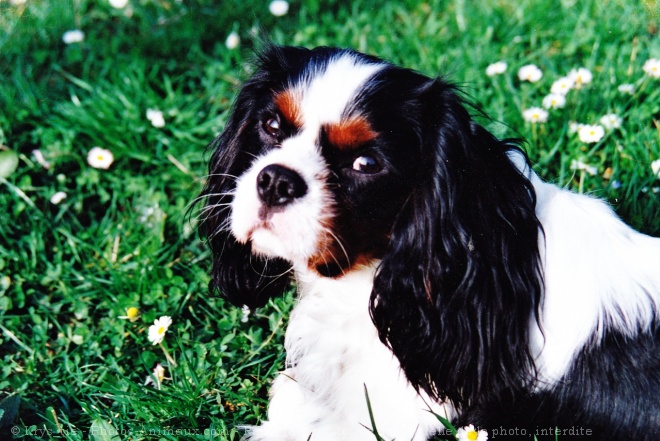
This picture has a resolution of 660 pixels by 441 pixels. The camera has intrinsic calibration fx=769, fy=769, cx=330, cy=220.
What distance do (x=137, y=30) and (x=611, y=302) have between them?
10.8ft

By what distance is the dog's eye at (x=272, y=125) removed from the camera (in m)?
2.33

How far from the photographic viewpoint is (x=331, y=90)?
2191 mm

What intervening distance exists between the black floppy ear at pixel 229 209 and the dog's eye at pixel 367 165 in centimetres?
44

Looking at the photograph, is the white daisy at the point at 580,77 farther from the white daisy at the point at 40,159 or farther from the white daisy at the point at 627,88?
the white daisy at the point at 40,159

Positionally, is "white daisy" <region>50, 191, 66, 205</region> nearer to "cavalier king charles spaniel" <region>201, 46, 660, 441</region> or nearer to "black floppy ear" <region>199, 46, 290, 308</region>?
"black floppy ear" <region>199, 46, 290, 308</region>

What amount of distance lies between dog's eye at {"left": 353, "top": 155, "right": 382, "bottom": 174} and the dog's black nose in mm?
166

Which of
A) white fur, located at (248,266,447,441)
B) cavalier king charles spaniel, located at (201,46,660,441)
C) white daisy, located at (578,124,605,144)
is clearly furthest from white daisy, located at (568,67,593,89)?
white fur, located at (248,266,447,441)

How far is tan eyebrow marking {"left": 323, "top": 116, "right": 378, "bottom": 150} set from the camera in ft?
6.99

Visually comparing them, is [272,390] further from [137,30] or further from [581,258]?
[137,30]

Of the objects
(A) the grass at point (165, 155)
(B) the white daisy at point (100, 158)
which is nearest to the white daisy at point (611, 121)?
(A) the grass at point (165, 155)

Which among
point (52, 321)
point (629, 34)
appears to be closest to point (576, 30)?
point (629, 34)

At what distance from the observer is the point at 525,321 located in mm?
2188

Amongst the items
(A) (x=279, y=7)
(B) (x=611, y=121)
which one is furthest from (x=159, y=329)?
(A) (x=279, y=7)

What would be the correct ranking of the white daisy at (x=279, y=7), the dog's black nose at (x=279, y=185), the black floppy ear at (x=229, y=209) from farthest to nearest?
the white daisy at (x=279, y=7), the black floppy ear at (x=229, y=209), the dog's black nose at (x=279, y=185)
